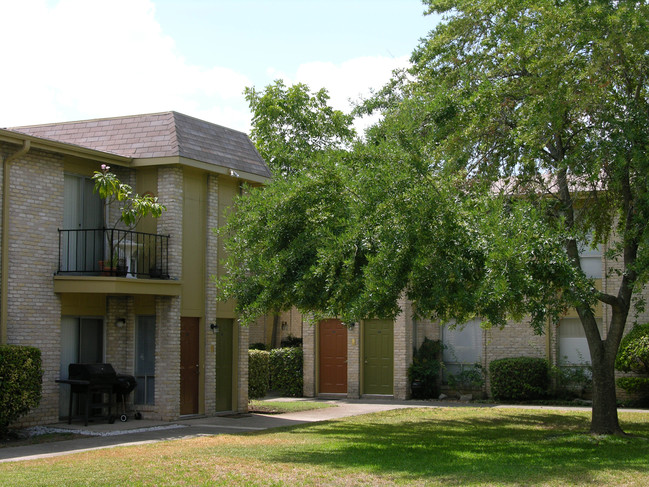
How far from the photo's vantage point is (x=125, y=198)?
16.8m

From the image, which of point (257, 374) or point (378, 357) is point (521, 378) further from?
point (257, 374)

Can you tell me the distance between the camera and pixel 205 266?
18.4 m

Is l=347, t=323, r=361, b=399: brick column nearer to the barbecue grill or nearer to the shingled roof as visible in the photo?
the shingled roof

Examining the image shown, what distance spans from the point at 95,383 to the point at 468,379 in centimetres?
1166

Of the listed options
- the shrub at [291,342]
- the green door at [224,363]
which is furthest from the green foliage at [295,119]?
the green door at [224,363]

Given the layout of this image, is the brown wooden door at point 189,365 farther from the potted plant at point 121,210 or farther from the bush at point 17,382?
the bush at point 17,382

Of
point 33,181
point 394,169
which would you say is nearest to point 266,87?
point 33,181

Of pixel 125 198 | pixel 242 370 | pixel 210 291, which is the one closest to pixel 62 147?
pixel 125 198

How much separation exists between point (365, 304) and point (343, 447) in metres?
2.67

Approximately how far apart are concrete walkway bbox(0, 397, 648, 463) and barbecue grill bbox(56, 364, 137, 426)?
394 millimetres

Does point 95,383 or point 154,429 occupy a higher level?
point 95,383

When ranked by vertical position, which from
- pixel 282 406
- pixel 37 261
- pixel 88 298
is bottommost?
pixel 282 406

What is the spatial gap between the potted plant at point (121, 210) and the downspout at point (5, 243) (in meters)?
1.50

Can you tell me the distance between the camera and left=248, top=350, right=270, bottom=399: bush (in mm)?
22375
